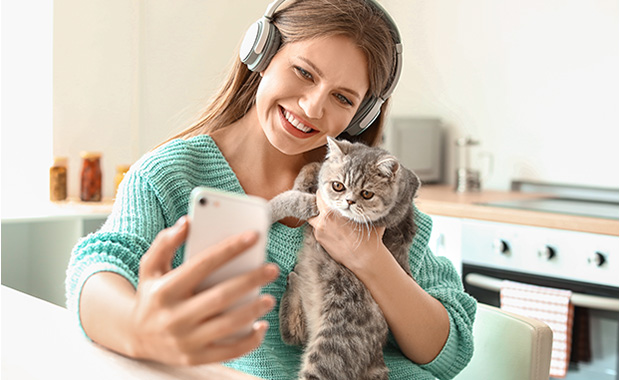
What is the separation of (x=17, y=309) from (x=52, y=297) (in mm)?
1811

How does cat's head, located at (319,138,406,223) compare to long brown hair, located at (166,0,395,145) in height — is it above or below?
below

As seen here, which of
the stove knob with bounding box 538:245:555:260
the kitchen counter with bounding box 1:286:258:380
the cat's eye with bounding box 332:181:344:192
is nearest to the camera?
the kitchen counter with bounding box 1:286:258:380

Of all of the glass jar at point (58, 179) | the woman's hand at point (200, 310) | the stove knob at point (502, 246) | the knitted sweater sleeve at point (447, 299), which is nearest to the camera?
the woman's hand at point (200, 310)

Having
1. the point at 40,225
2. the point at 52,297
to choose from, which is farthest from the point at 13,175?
the point at 52,297

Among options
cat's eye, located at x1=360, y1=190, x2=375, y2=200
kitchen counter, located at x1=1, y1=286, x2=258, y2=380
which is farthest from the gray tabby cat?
kitchen counter, located at x1=1, y1=286, x2=258, y2=380

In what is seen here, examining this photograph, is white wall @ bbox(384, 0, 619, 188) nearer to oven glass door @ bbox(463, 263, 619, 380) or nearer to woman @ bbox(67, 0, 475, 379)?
oven glass door @ bbox(463, 263, 619, 380)

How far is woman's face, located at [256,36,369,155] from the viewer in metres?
1.21

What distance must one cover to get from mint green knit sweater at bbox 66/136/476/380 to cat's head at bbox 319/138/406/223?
4.2 inches

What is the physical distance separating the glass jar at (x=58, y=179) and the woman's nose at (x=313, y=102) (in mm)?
→ 1821

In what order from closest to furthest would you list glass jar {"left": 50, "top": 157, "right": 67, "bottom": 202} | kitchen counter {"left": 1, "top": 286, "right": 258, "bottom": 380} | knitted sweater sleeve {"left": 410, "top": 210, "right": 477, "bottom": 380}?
kitchen counter {"left": 1, "top": 286, "right": 258, "bottom": 380} < knitted sweater sleeve {"left": 410, "top": 210, "right": 477, "bottom": 380} < glass jar {"left": 50, "top": 157, "right": 67, "bottom": 202}

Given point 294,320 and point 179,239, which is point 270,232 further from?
point 179,239

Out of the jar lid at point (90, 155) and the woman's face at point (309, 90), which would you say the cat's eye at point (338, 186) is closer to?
the woman's face at point (309, 90)

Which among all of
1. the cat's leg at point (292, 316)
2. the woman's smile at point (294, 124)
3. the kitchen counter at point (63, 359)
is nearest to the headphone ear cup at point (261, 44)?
the woman's smile at point (294, 124)

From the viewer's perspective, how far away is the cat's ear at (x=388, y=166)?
1.39m
